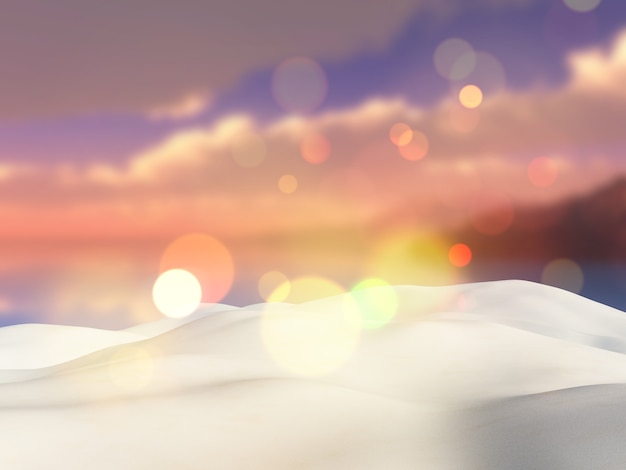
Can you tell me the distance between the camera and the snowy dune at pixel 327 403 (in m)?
13.6

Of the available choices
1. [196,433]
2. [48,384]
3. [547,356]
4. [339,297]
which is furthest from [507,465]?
[339,297]

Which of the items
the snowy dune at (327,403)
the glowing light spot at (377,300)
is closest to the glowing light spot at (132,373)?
the snowy dune at (327,403)

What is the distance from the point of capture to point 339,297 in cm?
8306

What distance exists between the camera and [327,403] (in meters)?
18.8

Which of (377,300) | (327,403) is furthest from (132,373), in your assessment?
(377,300)

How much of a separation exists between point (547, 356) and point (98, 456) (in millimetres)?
24212

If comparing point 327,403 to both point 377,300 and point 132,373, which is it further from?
point 377,300

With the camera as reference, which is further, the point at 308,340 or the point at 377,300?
the point at 377,300

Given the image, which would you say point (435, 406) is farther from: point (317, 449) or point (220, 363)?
point (220, 363)

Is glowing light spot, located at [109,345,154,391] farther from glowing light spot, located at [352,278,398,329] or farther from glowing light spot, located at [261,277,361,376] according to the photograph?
glowing light spot, located at [352,278,398,329]

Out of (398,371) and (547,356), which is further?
(547,356)

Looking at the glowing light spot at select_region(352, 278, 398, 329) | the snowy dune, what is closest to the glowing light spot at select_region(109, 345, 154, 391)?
the snowy dune

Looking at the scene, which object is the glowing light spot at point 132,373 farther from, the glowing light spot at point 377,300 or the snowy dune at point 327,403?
the glowing light spot at point 377,300

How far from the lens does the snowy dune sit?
13.6 m
